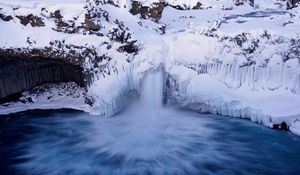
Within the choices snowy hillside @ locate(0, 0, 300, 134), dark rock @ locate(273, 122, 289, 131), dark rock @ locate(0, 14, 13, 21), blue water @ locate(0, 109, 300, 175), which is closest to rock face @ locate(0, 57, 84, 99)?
snowy hillside @ locate(0, 0, 300, 134)

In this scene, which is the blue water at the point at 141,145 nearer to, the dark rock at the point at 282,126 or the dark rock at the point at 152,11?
the dark rock at the point at 282,126

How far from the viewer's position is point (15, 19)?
29.9 ft

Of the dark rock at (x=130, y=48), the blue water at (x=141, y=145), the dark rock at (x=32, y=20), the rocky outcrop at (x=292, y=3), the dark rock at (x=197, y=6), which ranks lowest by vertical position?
the blue water at (x=141, y=145)

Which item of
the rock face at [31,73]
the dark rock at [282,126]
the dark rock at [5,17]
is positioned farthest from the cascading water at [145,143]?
the dark rock at [5,17]

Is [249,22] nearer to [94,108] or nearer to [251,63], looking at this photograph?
[251,63]

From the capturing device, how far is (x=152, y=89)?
29.1 ft

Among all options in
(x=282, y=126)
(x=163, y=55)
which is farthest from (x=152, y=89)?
(x=282, y=126)

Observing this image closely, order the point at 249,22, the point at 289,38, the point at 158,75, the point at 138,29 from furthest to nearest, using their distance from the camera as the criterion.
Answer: the point at 249,22 < the point at 138,29 < the point at 158,75 < the point at 289,38

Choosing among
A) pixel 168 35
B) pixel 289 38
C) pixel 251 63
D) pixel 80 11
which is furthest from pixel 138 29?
pixel 289 38

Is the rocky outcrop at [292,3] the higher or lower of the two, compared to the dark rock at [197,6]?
lower

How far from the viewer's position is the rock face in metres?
8.98

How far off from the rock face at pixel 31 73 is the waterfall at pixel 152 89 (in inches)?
61.9

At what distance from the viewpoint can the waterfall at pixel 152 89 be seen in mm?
8844

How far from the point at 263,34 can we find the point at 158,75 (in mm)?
2504
